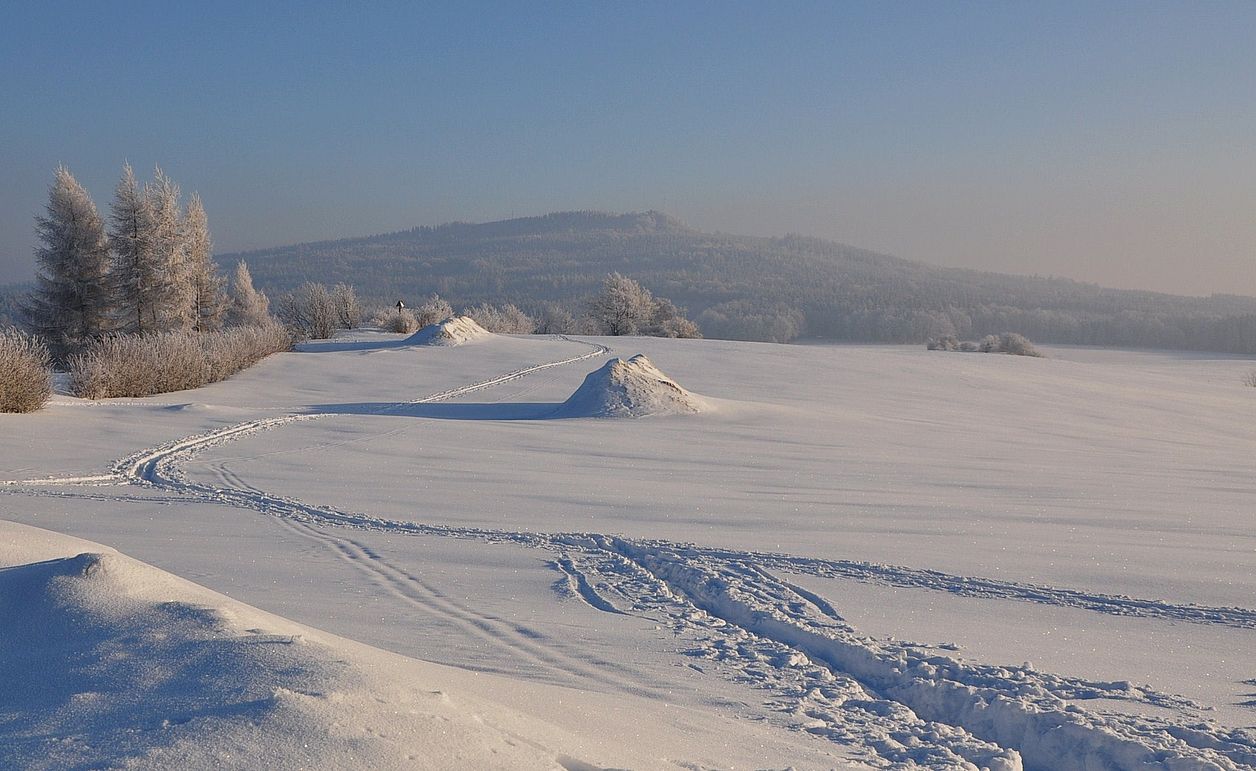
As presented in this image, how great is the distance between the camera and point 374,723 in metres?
2.24

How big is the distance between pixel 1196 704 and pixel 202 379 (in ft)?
61.9

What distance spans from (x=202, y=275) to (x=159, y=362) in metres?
19.7

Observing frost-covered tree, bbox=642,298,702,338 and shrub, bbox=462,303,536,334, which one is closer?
shrub, bbox=462,303,536,334

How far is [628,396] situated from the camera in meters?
13.5

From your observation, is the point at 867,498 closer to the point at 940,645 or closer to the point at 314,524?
the point at 940,645

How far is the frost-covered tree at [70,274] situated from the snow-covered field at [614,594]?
19605 millimetres

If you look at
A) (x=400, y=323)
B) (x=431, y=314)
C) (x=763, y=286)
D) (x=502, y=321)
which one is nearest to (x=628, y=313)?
(x=502, y=321)

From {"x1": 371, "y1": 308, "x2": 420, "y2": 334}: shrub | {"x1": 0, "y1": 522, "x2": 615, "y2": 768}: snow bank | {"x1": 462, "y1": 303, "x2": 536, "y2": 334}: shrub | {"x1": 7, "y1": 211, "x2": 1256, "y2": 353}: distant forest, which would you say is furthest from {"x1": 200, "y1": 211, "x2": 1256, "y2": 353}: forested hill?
{"x1": 0, "y1": 522, "x2": 615, "y2": 768}: snow bank

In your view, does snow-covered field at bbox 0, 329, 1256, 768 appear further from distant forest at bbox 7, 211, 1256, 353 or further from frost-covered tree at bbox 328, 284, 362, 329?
distant forest at bbox 7, 211, 1256, 353

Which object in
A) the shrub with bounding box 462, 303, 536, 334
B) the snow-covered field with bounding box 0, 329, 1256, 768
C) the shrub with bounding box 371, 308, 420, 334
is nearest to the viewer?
the snow-covered field with bounding box 0, 329, 1256, 768

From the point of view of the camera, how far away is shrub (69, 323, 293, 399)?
15.4m

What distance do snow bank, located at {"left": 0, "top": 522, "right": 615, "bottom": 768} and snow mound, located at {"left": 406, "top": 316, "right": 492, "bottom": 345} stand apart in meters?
22.9

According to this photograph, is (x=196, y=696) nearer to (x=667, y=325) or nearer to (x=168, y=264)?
(x=168, y=264)

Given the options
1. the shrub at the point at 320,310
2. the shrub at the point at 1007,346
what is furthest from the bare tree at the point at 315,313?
the shrub at the point at 1007,346
